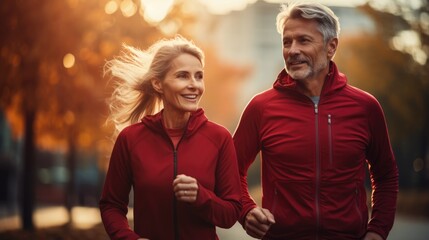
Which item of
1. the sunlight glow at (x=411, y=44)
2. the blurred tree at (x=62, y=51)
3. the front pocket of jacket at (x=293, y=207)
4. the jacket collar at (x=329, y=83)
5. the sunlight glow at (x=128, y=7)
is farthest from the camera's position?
the sunlight glow at (x=411, y=44)

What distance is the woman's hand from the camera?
455 centimetres

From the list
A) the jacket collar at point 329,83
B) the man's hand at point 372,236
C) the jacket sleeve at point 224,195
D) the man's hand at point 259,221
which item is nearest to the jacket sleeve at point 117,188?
the jacket sleeve at point 224,195

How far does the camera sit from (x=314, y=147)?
5441 millimetres

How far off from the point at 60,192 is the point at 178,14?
4066 cm

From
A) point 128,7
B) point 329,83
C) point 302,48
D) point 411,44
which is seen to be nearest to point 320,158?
point 329,83

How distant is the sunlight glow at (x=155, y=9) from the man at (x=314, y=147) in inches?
525

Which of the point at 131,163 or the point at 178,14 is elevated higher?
the point at 178,14

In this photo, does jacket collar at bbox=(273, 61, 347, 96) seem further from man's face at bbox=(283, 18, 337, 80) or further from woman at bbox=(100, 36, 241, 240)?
woman at bbox=(100, 36, 241, 240)

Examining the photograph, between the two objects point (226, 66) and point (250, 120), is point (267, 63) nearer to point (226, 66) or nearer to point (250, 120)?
point (226, 66)

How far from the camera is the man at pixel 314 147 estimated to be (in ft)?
17.5

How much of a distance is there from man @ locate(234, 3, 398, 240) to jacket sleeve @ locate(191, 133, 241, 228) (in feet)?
1.13

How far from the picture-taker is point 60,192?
58.5m

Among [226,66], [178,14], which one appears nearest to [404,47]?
[178,14]

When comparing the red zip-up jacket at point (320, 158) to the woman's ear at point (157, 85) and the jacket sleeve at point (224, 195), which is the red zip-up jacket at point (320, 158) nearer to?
the jacket sleeve at point (224, 195)
